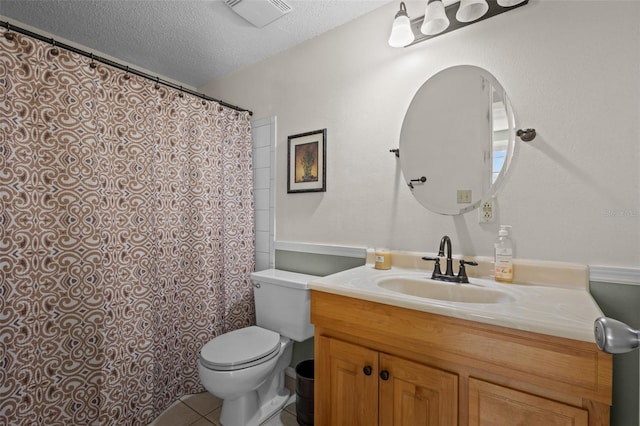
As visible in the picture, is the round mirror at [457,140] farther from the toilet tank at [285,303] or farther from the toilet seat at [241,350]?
the toilet seat at [241,350]

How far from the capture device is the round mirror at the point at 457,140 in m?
1.25

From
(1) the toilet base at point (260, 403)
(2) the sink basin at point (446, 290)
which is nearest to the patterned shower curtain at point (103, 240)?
(1) the toilet base at point (260, 403)

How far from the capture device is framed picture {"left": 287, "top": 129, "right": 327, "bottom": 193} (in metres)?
1.79

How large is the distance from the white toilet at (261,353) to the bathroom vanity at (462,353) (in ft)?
1.31

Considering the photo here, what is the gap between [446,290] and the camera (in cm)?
121

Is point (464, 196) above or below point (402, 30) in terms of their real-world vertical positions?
below

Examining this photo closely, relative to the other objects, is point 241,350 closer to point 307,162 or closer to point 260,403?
point 260,403

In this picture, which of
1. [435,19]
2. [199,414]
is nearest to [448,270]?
[435,19]

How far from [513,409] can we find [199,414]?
162 centimetres

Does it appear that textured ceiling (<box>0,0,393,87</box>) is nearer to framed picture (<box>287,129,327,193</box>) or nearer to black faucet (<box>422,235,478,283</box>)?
framed picture (<box>287,129,327,193</box>)

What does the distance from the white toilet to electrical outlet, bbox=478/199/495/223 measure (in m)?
0.94

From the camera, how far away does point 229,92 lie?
236 centimetres

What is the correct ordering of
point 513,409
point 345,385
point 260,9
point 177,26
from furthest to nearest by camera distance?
1. point 177,26
2. point 260,9
3. point 345,385
4. point 513,409

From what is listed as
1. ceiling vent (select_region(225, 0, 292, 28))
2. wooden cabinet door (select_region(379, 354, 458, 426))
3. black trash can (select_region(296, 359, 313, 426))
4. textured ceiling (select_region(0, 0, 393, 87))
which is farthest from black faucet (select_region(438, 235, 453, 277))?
ceiling vent (select_region(225, 0, 292, 28))
